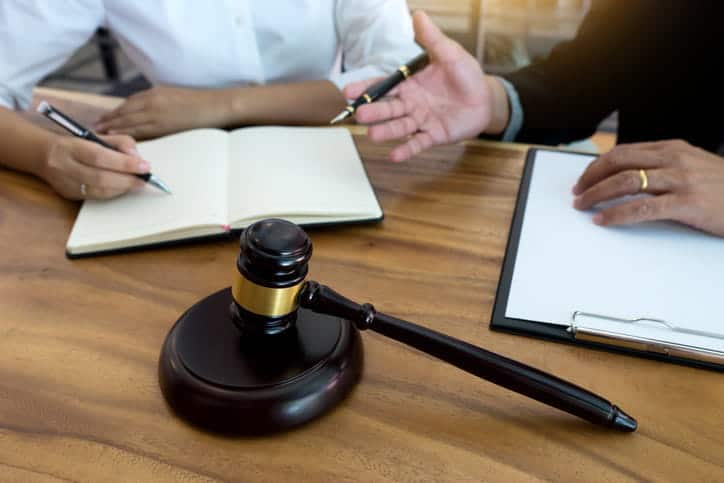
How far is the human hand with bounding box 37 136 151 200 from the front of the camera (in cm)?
67

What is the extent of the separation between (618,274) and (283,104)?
532 millimetres

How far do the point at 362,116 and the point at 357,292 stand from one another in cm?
29

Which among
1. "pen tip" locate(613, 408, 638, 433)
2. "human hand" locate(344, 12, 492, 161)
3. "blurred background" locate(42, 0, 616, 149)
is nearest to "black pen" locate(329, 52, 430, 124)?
"human hand" locate(344, 12, 492, 161)

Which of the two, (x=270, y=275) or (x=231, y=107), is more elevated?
(x=270, y=275)

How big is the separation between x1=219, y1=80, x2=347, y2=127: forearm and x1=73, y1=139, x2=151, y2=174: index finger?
22 centimetres

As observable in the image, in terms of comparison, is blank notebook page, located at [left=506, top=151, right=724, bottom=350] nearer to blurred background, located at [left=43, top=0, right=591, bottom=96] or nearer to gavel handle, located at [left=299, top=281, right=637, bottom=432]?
gavel handle, located at [left=299, top=281, right=637, bottom=432]

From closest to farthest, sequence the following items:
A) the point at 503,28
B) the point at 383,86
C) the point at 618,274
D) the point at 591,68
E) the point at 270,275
Answer: 1. the point at 270,275
2. the point at 618,274
3. the point at 383,86
4. the point at 591,68
5. the point at 503,28

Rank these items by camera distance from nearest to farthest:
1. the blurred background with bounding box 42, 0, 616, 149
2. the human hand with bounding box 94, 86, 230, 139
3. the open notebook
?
the open notebook → the human hand with bounding box 94, 86, 230, 139 → the blurred background with bounding box 42, 0, 616, 149

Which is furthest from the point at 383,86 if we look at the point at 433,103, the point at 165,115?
the point at 165,115

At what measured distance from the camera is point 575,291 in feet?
1.80

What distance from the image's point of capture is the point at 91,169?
2.20 feet

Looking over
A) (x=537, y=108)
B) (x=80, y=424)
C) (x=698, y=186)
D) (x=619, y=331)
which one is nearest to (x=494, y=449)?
(x=619, y=331)

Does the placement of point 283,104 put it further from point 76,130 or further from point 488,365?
point 488,365

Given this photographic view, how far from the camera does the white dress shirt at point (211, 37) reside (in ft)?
3.21
